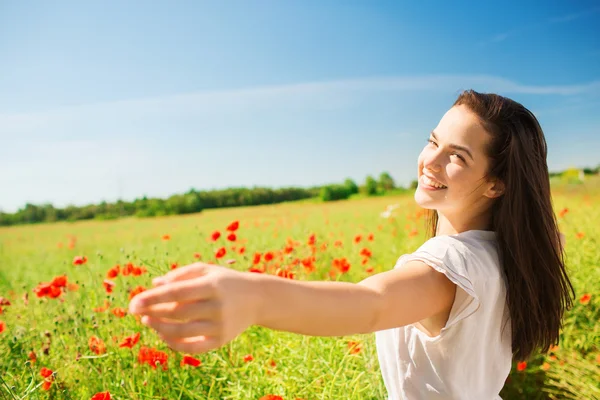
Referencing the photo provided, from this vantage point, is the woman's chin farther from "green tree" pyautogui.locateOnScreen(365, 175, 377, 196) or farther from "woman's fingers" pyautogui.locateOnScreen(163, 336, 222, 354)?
"green tree" pyautogui.locateOnScreen(365, 175, 377, 196)

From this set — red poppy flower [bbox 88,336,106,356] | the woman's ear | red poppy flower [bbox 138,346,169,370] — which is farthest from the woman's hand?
red poppy flower [bbox 88,336,106,356]

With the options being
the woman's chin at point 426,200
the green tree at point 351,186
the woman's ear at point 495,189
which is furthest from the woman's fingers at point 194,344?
the green tree at point 351,186

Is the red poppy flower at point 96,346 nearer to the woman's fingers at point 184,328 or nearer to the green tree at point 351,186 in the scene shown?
the woman's fingers at point 184,328

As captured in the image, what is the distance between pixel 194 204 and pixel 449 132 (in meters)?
15.8

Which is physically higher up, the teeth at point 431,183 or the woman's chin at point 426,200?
the teeth at point 431,183

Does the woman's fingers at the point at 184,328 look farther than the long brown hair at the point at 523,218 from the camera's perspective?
No

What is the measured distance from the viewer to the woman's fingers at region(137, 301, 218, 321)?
603mm

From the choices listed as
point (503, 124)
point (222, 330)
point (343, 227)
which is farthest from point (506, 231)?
point (343, 227)

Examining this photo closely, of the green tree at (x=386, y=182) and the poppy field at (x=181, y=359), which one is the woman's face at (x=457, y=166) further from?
the green tree at (x=386, y=182)

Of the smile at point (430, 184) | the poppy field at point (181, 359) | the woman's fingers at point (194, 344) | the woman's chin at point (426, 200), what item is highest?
the smile at point (430, 184)

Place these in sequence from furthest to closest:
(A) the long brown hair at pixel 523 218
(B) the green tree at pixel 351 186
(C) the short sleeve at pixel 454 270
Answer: (B) the green tree at pixel 351 186
(A) the long brown hair at pixel 523 218
(C) the short sleeve at pixel 454 270

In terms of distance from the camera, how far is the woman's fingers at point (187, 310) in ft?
1.98

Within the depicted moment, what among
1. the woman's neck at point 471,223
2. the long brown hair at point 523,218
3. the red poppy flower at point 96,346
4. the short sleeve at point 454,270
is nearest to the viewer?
the short sleeve at point 454,270

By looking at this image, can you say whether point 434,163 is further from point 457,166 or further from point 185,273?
point 185,273
